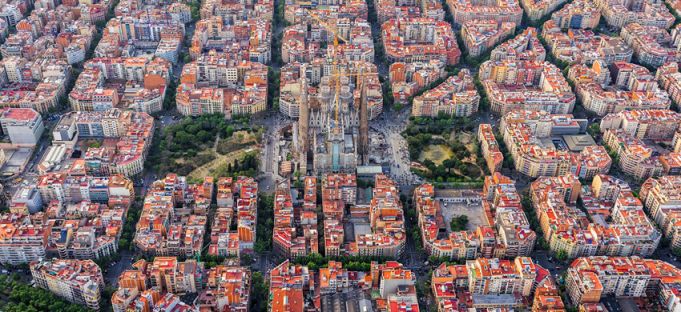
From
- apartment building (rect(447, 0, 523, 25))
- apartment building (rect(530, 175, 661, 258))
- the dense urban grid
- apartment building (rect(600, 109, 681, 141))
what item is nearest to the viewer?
the dense urban grid

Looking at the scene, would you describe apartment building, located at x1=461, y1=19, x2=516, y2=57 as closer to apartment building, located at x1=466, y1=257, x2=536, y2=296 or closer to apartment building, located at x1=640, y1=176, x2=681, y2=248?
apartment building, located at x1=640, y1=176, x2=681, y2=248

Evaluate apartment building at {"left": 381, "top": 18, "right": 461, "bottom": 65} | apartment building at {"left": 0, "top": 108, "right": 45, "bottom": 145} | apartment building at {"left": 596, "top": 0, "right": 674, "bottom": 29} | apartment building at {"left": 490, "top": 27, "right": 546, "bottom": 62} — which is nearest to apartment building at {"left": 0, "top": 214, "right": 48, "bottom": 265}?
apartment building at {"left": 0, "top": 108, "right": 45, "bottom": 145}

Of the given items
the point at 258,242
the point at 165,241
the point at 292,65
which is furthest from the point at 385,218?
the point at 292,65

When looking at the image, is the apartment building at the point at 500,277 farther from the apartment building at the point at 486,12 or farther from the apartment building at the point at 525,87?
the apartment building at the point at 486,12

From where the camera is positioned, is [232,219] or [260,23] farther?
[260,23]

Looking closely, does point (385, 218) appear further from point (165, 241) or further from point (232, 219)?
point (165, 241)

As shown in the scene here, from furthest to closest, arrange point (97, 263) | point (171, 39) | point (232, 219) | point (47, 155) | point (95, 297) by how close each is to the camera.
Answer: point (171, 39) < point (47, 155) < point (232, 219) < point (97, 263) < point (95, 297)

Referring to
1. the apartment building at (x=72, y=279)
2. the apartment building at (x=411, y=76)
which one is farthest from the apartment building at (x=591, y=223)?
the apartment building at (x=72, y=279)
